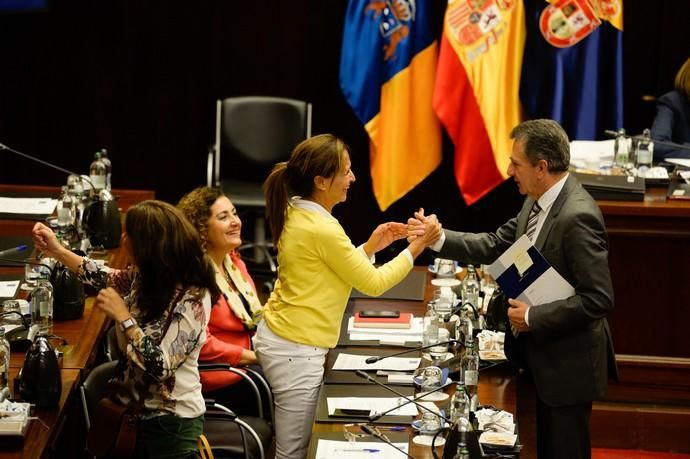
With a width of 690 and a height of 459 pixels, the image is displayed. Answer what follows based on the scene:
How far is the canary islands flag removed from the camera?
24.0ft

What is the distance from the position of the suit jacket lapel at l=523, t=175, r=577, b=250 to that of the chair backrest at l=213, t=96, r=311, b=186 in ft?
12.1

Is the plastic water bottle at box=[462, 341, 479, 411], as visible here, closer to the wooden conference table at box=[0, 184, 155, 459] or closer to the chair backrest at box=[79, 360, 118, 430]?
the chair backrest at box=[79, 360, 118, 430]

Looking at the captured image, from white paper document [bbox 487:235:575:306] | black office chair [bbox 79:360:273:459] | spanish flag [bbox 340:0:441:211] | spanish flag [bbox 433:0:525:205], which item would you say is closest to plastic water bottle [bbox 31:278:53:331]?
black office chair [bbox 79:360:273:459]

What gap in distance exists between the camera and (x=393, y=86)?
7.75 metres

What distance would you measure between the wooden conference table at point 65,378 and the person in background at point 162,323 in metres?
0.27

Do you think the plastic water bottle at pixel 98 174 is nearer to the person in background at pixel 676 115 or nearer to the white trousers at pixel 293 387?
the white trousers at pixel 293 387

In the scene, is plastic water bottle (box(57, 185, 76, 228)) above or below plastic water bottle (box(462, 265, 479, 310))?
above

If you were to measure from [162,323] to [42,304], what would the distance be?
1030mm

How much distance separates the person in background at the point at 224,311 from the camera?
15.8ft

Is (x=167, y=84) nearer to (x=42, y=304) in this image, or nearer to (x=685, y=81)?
(x=685, y=81)

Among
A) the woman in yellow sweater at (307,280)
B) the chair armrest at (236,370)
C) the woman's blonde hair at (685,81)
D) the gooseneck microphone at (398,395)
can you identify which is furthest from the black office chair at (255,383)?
the woman's blonde hair at (685,81)

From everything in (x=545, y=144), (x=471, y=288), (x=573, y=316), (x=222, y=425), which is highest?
(x=545, y=144)

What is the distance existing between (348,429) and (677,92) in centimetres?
385

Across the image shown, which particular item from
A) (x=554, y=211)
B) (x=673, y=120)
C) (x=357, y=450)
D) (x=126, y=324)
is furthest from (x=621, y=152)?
(x=126, y=324)
